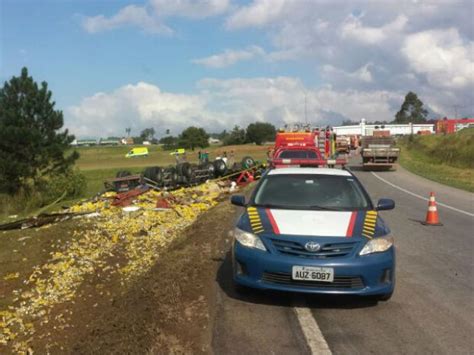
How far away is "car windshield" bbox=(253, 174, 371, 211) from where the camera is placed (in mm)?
6285

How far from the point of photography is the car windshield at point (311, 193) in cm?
629

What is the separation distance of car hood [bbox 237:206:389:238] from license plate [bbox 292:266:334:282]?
0.38 m

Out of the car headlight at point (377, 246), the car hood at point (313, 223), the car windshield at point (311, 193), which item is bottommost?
the car headlight at point (377, 246)

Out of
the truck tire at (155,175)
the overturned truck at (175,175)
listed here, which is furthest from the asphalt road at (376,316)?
the truck tire at (155,175)

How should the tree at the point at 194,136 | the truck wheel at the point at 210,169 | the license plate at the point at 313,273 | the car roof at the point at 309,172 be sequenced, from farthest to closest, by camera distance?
the tree at the point at 194,136, the truck wheel at the point at 210,169, the car roof at the point at 309,172, the license plate at the point at 313,273

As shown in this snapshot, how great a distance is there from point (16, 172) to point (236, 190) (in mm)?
13403

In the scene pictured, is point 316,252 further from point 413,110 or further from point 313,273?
point 413,110

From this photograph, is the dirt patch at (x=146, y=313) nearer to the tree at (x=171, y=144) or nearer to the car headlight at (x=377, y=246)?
the car headlight at (x=377, y=246)

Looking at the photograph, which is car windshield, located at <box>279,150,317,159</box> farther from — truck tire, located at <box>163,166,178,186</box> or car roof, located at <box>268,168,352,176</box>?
car roof, located at <box>268,168,352,176</box>

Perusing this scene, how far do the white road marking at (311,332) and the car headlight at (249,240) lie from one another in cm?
77

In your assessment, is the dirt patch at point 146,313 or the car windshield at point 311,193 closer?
the dirt patch at point 146,313

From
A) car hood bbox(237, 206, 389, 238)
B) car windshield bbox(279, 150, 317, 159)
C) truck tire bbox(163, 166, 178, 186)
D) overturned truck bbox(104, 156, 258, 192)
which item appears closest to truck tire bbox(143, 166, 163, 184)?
overturned truck bbox(104, 156, 258, 192)

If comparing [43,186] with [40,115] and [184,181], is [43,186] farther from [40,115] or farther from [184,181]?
[184,181]

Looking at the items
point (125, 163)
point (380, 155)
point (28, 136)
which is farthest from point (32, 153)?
point (125, 163)
